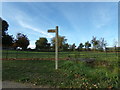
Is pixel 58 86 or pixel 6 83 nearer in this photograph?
pixel 58 86

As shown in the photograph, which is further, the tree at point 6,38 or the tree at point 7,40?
the tree at point 6,38

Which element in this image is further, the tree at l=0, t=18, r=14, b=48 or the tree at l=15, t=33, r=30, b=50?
the tree at l=15, t=33, r=30, b=50

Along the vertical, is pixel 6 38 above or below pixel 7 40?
above

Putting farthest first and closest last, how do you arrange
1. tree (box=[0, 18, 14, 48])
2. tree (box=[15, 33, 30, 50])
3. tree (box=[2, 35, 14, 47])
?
tree (box=[15, 33, 30, 50]) < tree (box=[0, 18, 14, 48]) < tree (box=[2, 35, 14, 47])

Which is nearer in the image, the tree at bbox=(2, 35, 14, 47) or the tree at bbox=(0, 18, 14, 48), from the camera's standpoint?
the tree at bbox=(2, 35, 14, 47)

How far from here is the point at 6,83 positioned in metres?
4.03

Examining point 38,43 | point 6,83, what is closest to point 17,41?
point 38,43

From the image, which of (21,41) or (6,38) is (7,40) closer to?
(6,38)

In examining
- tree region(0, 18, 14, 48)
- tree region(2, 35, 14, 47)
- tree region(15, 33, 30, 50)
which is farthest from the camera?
tree region(15, 33, 30, 50)

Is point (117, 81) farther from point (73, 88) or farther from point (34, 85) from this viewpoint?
point (34, 85)

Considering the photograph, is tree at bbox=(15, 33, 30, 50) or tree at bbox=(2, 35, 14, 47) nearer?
tree at bbox=(2, 35, 14, 47)

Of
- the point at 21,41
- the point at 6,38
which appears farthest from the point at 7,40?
the point at 21,41

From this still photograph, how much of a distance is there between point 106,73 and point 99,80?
681 mm

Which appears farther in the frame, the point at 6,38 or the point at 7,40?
the point at 7,40
